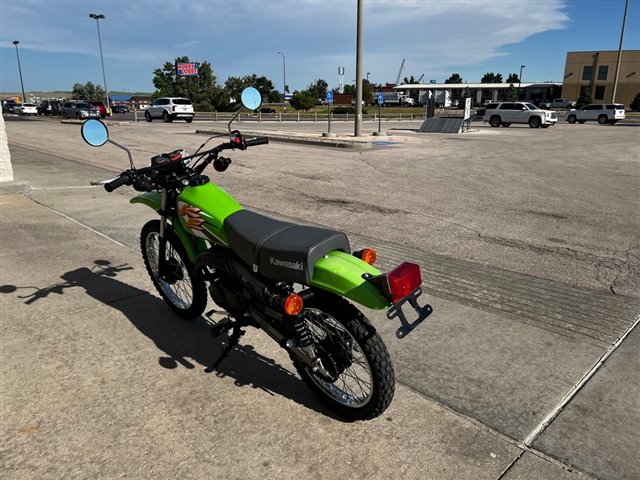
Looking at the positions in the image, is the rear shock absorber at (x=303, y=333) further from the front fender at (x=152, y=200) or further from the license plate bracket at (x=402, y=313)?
the front fender at (x=152, y=200)

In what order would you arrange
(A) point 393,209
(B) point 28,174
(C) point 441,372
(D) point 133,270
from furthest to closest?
(B) point 28,174, (A) point 393,209, (D) point 133,270, (C) point 441,372

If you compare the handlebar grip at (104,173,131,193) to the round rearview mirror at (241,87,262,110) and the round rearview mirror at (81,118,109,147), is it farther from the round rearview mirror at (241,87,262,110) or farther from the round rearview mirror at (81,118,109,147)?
→ the round rearview mirror at (241,87,262,110)

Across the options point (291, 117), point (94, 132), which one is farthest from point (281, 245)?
point (291, 117)

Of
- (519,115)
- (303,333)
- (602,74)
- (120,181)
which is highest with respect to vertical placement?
(602,74)

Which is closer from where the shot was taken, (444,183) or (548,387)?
(548,387)

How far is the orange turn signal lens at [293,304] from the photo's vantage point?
8.19ft

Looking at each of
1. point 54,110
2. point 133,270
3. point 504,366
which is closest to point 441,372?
point 504,366

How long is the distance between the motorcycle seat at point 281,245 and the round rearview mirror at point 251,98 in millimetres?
1250

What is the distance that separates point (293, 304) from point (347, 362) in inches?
19.9

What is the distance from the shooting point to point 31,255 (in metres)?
5.54

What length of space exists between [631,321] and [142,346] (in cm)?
393

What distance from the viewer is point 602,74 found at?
8375 cm

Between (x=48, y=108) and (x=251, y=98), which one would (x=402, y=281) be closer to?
(x=251, y=98)

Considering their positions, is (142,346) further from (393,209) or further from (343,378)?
(393,209)
